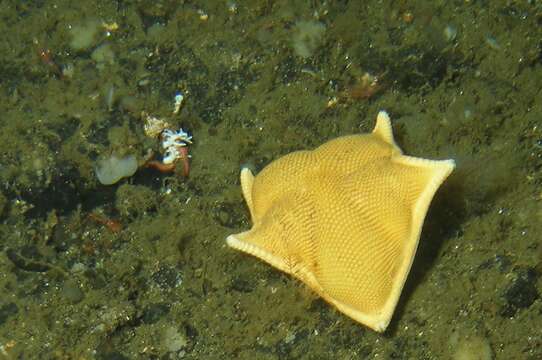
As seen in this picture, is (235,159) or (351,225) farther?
(235,159)

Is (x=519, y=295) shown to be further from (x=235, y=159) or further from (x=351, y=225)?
(x=235, y=159)

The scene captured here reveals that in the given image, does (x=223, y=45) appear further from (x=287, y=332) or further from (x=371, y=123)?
(x=287, y=332)

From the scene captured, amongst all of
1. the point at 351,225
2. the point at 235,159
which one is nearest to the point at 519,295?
the point at 351,225

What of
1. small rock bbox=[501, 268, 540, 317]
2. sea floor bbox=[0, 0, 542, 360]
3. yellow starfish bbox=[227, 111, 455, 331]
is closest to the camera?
yellow starfish bbox=[227, 111, 455, 331]

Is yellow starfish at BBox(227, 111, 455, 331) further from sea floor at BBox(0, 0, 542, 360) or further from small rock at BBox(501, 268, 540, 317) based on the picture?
small rock at BBox(501, 268, 540, 317)

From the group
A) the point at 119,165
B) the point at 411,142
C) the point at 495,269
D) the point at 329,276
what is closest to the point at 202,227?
the point at 119,165

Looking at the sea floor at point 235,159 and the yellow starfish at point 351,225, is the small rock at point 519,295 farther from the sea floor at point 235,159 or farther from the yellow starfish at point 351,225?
the yellow starfish at point 351,225

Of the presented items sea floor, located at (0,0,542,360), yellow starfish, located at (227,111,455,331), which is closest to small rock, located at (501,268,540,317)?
sea floor, located at (0,0,542,360)

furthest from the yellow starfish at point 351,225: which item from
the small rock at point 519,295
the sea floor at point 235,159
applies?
the small rock at point 519,295
